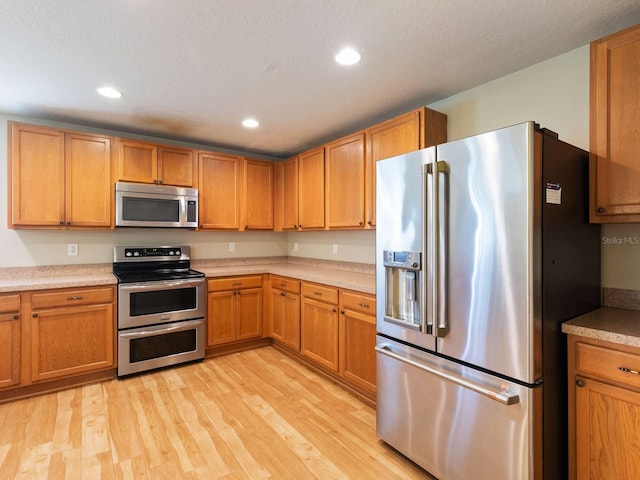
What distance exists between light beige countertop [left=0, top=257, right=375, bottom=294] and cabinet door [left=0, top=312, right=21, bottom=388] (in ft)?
0.78

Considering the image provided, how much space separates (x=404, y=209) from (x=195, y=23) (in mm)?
1473

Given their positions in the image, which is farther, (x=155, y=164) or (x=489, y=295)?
(x=155, y=164)

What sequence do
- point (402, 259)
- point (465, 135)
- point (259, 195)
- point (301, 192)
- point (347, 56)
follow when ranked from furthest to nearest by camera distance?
point (259, 195) → point (301, 192) → point (465, 135) → point (347, 56) → point (402, 259)

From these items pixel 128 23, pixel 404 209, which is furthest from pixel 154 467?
pixel 128 23

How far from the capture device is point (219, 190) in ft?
12.8

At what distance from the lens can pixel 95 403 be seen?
2.62 m

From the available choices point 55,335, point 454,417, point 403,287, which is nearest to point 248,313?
point 55,335

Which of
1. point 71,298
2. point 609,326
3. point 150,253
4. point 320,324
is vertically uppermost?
point 150,253

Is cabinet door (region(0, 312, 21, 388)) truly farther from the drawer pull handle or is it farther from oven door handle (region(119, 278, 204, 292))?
the drawer pull handle

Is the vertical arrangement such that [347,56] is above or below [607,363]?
above

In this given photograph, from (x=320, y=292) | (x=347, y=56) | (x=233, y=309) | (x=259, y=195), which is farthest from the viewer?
(x=259, y=195)

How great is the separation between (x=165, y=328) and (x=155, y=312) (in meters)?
0.18

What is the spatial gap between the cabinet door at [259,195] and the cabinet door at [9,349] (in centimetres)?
223

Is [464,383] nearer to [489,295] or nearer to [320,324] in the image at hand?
[489,295]
